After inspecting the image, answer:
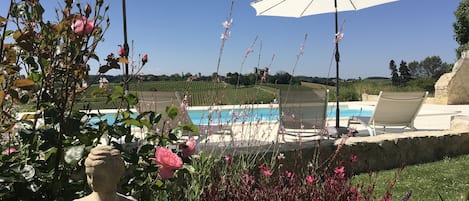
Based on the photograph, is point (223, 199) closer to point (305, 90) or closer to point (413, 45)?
point (305, 90)

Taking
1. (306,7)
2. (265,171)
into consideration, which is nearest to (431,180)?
(265,171)

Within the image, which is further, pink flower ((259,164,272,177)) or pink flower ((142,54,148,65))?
pink flower ((259,164,272,177))

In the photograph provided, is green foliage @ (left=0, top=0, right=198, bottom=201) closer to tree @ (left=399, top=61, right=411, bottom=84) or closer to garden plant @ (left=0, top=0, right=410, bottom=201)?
garden plant @ (left=0, top=0, right=410, bottom=201)

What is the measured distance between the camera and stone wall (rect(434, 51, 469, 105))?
12797 millimetres

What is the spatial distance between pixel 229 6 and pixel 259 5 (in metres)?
4.35

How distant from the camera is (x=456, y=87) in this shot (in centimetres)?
1288

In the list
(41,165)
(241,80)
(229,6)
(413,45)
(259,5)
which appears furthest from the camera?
(413,45)

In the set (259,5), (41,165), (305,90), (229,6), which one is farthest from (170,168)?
(259,5)

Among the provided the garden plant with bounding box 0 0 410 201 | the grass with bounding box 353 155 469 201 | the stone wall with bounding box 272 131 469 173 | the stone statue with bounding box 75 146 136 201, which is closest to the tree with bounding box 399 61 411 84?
the stone wall with bounding box 272 131 469 173

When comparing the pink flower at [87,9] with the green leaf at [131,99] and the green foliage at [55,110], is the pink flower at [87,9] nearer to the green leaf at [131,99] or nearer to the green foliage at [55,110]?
the green foliage at [55,110]

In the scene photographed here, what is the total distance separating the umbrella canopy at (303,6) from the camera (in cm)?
631

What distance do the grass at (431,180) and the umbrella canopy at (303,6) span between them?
2973mm

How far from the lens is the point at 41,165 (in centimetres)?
135

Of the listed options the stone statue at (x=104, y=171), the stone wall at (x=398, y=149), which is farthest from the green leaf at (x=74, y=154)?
the stone wall at (x=398, y=149)
